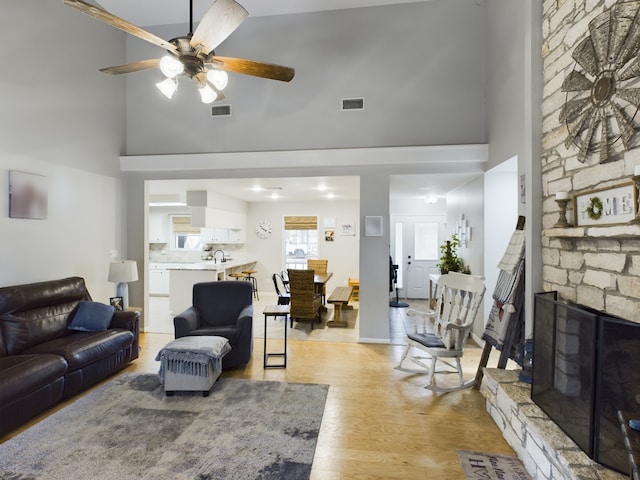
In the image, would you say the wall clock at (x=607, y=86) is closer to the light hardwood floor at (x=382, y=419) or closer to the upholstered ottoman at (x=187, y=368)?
the light hardwood floor at (x=382, y=419)

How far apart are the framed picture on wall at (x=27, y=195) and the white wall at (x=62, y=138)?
0.20 ft

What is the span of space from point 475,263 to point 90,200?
5.37 meters

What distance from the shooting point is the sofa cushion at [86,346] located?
294 centimetres

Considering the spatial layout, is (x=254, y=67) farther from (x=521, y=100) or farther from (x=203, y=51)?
(x=521, y=100)

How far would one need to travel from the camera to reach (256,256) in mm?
8781

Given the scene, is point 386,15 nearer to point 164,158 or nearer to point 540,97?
point 540,97

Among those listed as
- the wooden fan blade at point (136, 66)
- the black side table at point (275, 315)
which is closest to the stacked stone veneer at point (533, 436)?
the black side table at point (275, 315)

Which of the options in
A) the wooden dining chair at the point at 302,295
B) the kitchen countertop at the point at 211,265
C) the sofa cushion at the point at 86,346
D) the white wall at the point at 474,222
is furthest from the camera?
the kitchen countertop at the point at 211,265

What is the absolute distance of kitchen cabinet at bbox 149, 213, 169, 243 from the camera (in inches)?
341

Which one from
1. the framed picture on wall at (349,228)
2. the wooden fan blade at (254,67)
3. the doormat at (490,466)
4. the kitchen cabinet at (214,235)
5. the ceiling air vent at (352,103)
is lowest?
the doormat at (490,466)

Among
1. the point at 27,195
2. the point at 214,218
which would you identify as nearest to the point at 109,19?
the point at 27,195

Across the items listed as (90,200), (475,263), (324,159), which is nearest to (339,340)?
(475,263)

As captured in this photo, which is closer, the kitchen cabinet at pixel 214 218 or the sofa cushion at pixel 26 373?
the sofa cushion at pixel 26 373

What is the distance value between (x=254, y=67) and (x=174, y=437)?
282cm
